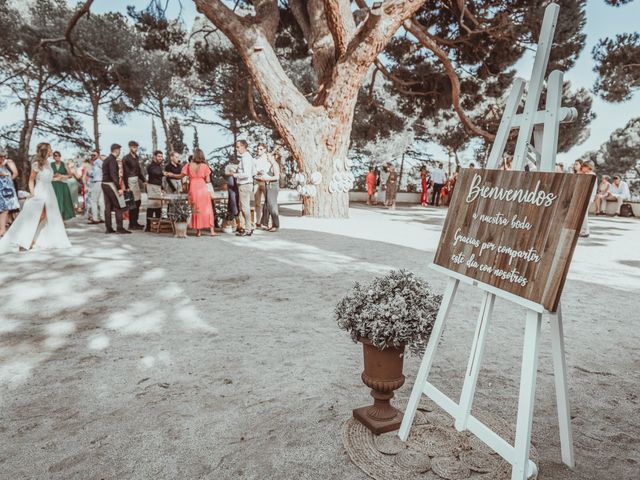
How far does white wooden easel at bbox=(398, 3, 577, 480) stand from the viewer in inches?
65.0

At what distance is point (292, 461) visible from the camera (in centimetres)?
200

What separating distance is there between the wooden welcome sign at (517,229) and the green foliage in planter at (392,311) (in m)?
0.21

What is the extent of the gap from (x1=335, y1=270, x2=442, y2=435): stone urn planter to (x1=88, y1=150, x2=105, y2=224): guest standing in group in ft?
29.1

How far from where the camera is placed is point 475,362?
193 cm

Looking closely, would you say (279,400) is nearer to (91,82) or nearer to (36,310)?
(36,310)

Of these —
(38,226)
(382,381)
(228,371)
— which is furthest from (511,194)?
(38,226)

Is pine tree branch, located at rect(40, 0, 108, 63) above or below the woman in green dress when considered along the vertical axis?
above

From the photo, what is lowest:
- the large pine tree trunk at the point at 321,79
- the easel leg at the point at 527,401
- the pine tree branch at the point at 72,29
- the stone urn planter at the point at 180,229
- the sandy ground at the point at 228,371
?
the sandy ground at the point at 228,371

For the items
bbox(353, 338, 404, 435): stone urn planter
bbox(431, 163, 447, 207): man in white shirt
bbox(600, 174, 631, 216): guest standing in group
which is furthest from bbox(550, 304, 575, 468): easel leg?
bbox(600, 174, 631, 216): guest standing in group

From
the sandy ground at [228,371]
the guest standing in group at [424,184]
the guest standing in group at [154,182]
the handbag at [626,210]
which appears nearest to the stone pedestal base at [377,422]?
the sandy ground at [228,371]

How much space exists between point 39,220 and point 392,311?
6.66 meters

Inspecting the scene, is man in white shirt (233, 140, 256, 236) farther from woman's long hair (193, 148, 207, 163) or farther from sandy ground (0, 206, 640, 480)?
sandy ground (0, 206, 640, 480)

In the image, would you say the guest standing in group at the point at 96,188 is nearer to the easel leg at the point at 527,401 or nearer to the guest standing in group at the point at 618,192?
the easel leg at the point at 527,401

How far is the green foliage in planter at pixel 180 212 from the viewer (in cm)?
819
